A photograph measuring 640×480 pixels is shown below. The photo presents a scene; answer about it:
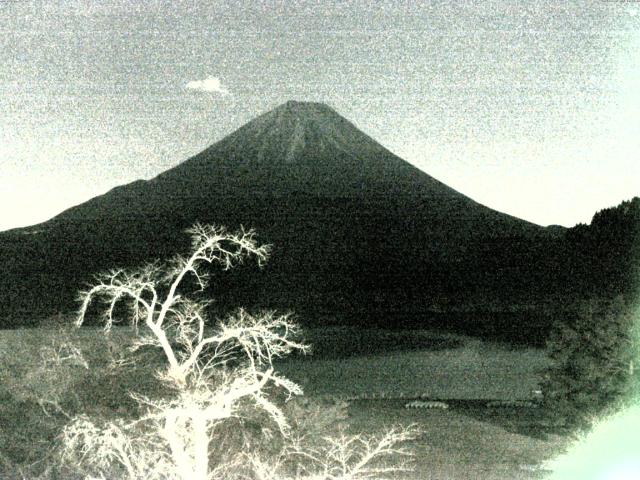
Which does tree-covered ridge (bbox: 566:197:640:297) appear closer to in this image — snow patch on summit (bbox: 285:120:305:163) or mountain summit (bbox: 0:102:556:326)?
mountain summit (bbox: 0:102:556:326)

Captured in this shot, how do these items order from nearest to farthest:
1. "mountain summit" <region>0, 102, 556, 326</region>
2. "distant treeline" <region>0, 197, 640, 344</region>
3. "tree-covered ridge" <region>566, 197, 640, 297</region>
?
1. "tree-covered ridge" <region>566, 197, 640, 297</region>
2. "distant treeline" <region>0, 197, 640, 344</region>
3. "mountain summit" <region>0, 102, 556, 326</region>

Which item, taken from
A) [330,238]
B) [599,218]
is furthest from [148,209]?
[599,218]

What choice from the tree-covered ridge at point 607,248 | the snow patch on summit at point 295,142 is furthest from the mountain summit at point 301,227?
the tree-covered ridge at point 607,248

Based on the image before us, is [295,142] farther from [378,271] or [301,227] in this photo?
[378,271]

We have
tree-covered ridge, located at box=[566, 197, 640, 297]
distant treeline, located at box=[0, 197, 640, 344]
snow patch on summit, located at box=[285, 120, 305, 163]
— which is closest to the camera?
tree-covered ridge, located at box=[566, 197, 640, 297]

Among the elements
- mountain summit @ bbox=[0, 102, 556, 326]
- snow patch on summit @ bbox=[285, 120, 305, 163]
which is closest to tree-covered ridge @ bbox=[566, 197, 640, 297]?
mountain summit @ bbox=[0, 102, 556, 326]

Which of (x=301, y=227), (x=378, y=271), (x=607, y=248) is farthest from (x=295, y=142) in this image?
(x=607, y=248)

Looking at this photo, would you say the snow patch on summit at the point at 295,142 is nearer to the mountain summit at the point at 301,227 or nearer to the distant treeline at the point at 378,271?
the mountain summit at the point at 301,227

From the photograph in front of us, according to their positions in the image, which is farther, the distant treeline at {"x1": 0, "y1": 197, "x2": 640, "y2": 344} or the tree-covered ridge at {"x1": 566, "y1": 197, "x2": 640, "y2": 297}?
the distant treeline at {"x1": 0, "y1": 197, "x2": 640, "y2": 344}
